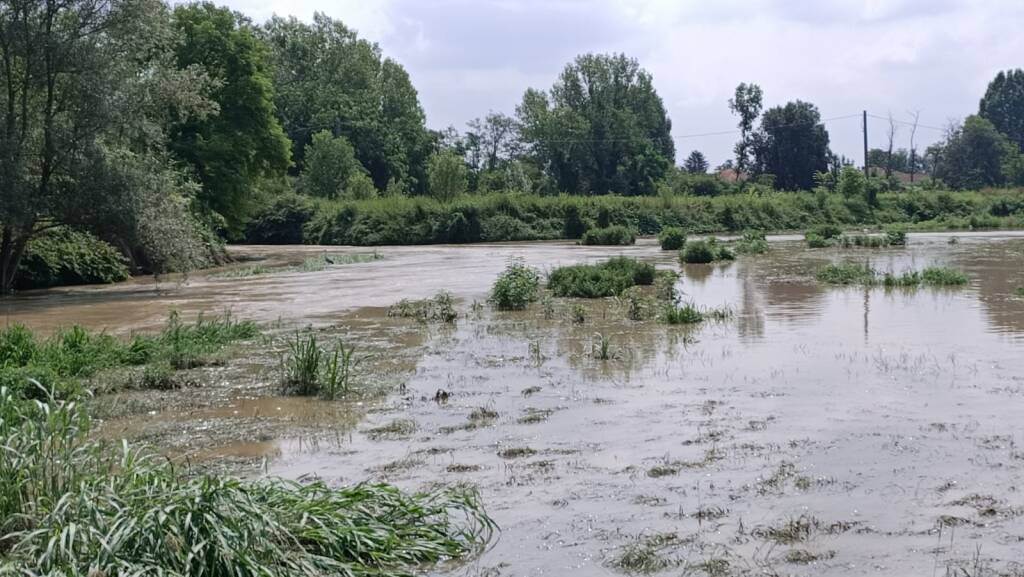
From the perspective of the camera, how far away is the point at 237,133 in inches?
1644

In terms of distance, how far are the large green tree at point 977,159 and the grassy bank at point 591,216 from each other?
29733 mm

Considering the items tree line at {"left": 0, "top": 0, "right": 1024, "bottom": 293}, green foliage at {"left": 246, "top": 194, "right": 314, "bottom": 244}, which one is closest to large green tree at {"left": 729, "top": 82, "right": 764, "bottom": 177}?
tree line at {"left": 0, "top": 0, "right": 1024, "bottom": 293}

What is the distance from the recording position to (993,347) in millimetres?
14508

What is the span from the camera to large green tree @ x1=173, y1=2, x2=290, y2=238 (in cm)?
4059

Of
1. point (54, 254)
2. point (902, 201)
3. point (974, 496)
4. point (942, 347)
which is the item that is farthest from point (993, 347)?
point (902, 201)

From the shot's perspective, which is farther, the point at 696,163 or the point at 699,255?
the point at 696,163

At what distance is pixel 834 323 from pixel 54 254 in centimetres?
2266

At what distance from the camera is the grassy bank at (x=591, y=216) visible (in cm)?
6266

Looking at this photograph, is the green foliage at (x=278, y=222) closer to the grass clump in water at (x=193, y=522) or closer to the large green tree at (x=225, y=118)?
the large green tree at (x=225, y=118)

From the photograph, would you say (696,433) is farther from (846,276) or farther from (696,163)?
(696,163)

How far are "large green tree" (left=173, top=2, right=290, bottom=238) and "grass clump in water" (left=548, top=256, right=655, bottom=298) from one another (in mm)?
20256

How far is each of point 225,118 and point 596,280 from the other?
918 inches

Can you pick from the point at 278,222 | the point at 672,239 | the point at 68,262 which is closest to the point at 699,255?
the point at 672,239

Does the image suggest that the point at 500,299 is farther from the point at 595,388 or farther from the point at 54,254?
the point at 54,254
